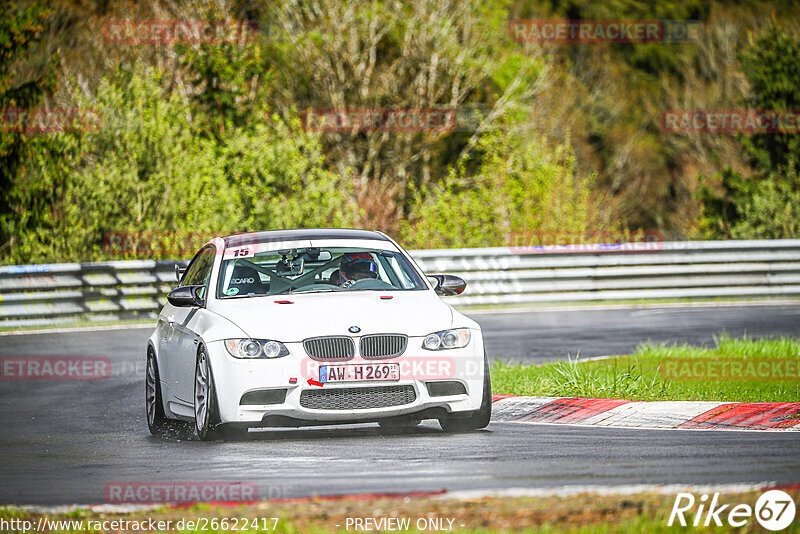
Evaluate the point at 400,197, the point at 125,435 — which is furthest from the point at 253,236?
the point at 400,197

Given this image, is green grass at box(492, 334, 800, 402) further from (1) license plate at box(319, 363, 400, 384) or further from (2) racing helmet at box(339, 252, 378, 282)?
(1) license plate at box(319, 363, 400, 384)

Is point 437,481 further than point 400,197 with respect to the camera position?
No

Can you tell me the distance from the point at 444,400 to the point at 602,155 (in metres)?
51.9

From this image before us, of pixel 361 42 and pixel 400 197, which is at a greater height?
pixel 361 42

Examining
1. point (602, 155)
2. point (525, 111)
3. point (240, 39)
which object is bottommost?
point (602, 155)

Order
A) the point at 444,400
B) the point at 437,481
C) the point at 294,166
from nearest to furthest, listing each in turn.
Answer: the point at 437,481, the point at 444,400, the point at 294,166

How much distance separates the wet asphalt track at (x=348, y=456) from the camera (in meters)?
7.66

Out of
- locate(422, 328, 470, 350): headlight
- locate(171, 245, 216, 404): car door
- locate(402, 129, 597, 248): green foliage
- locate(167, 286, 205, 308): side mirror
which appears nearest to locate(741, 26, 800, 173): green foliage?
locate(402, 129, 597, 248): green foliage

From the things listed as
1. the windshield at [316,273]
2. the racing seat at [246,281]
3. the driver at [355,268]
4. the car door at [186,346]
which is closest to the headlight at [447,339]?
the windshield at [316,273]

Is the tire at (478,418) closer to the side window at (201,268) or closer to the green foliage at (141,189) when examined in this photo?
the side window at (201,268)

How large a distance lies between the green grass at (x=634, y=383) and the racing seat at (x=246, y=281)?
2.69 meters

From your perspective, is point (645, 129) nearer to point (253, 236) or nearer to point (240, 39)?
point (240, 39)

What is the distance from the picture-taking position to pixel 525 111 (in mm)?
45844

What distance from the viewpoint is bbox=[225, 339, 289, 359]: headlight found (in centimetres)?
961
